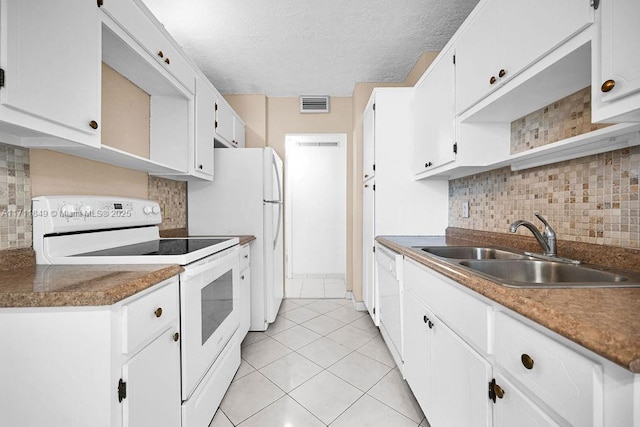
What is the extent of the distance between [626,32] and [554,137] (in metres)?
0.69

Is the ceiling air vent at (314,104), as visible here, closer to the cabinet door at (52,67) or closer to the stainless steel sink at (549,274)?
the cabinet door at (52,67)

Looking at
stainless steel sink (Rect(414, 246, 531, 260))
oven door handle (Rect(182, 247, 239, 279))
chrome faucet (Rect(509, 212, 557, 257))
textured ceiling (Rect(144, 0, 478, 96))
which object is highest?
textured ceiling (Rect(144, 0, 478, 96))

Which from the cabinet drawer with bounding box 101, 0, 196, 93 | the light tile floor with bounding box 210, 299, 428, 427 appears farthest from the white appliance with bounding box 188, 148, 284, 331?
the cabinet drawer with bounding box 101, 0, 196, 93

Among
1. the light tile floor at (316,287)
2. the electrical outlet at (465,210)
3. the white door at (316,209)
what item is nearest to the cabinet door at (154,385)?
the electrical outlet at (465,210)

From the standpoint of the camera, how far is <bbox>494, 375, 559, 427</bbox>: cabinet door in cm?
62

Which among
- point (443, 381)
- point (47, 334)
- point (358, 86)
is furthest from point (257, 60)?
point (443, 381)

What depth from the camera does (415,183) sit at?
2275 millimetres

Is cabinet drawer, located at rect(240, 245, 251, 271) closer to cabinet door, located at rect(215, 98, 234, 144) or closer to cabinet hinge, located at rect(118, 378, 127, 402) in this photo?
cabinet door, located at rect(215, 98, 234, 144)

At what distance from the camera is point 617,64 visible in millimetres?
711

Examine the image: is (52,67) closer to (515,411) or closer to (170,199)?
(170,199)

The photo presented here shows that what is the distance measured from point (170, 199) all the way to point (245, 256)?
771 millimetres

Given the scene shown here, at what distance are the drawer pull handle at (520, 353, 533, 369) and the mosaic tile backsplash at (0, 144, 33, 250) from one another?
174cm

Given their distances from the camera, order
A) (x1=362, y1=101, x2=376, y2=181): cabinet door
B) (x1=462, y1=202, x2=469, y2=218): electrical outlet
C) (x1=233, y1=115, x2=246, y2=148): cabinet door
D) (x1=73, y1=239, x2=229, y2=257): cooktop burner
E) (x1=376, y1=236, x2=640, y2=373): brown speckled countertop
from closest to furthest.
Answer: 1. (x1=376, y1=236, x2=640, y2=373): brown speckled countertop
2. (x1=73, y1=239, x2=229, y2=257): cooktop burner
3. (x1=462, y1=202, x2=469, y2=218): electrical outlet
4. (x1=362, y1=101, x2=376, y2=181): cabinet door
5. (x1=233, y1=115, x2=246, y2=148): cabinet door

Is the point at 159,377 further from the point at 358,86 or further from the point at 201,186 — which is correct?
the point at 358,86
